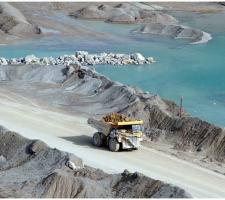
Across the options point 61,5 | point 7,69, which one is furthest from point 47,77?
point 61,5

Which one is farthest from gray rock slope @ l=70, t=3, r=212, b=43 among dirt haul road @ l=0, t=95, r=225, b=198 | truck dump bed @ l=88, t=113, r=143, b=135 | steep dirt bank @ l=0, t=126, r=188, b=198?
steep dirt bank @ l=0, t=126, r=188, b=198

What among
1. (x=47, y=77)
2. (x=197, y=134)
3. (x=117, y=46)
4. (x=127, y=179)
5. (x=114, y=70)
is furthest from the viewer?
(x=117, y=46)

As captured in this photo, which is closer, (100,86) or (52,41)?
(100,86)

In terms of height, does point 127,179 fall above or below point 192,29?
above

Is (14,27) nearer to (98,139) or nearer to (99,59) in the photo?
(99,59)

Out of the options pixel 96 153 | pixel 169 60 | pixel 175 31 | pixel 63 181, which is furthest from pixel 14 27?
pixel 63 181

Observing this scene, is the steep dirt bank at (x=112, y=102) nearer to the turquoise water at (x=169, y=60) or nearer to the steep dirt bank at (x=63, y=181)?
the turquoise water at (x=169, y=60)

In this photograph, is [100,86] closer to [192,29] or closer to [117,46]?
[117,46]
